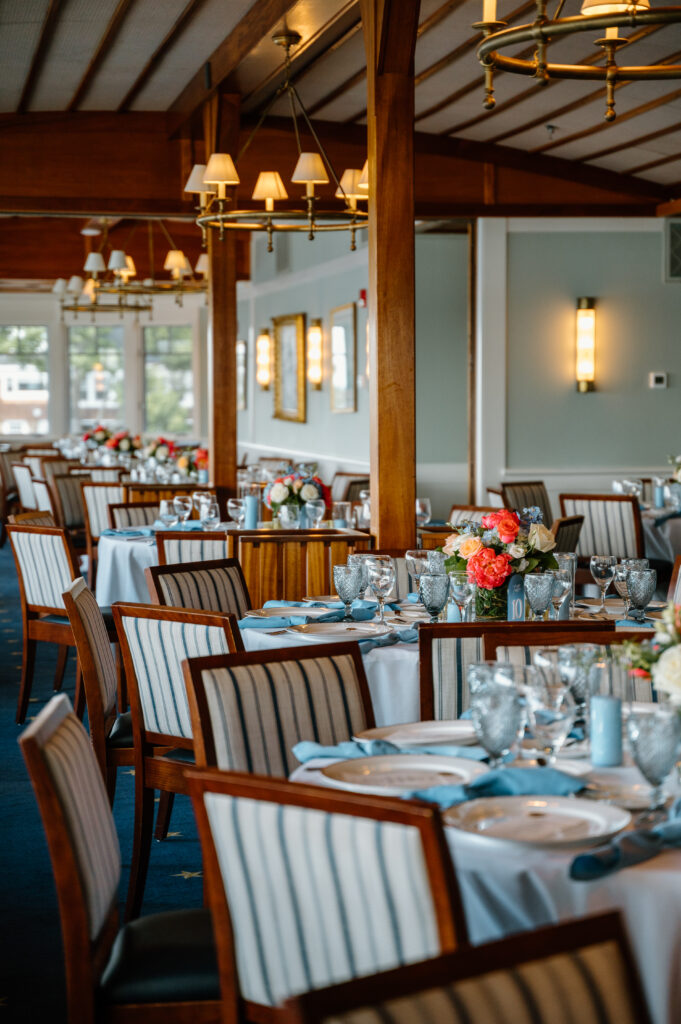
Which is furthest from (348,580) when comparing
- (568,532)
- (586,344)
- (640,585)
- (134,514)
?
(586,344)

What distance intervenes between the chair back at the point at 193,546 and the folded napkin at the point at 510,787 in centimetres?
337

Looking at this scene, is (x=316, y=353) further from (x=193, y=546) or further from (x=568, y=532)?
(x=193, y=546)

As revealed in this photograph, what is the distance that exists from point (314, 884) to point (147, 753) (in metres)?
1.87

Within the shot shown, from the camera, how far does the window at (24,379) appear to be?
19109mm

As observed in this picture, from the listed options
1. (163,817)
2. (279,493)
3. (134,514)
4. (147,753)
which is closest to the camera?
(147,753)

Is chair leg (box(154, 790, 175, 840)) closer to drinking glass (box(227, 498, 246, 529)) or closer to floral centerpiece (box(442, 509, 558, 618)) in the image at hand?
floral centerpiece (box(442, 509, 558, 618))

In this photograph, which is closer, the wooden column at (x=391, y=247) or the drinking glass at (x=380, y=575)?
the drinking glass at (x=380, y=575)

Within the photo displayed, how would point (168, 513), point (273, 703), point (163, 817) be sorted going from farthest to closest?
point (168, 513)
point (163, 817)
point (273, 703)

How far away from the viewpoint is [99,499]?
848 centimetres

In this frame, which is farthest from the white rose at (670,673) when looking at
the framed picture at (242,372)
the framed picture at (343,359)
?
the framed picture at (242,372)

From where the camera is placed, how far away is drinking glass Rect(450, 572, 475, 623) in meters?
3.72

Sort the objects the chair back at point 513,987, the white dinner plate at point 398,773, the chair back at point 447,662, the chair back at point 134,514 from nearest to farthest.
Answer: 1. the chair back at point 513,987
2. the white dinner plate at point 398,773
3. the chair back at point 447,662
4. the chair back at point 134,514

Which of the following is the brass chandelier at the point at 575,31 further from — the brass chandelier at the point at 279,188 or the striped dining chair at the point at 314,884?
the brass chandelier at the point at 279,188

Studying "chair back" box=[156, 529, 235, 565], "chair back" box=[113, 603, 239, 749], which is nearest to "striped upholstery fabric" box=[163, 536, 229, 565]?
"chair back" box=[156, 529, 235, 565]
